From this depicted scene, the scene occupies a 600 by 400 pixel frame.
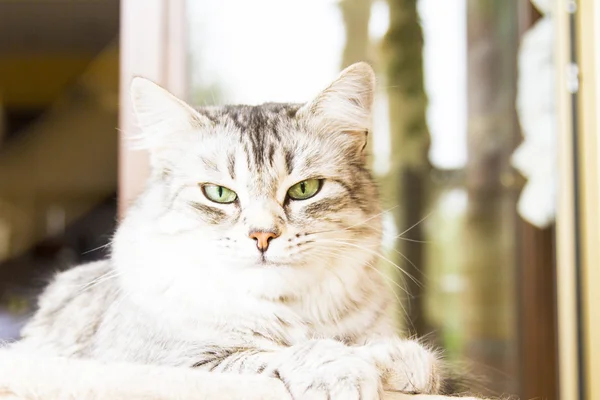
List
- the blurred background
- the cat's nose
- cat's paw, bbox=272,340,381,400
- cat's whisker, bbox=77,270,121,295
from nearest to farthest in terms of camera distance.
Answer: cat's paw, bbox=272,340,381,400 < the cat's nose < cat's whisker, bbox=77,270,121,295 < the blurred background

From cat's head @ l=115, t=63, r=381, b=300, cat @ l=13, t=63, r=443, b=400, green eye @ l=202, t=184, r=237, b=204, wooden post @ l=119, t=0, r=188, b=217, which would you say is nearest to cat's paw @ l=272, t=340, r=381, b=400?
cat @ l=13, t=63, r=443, b=400

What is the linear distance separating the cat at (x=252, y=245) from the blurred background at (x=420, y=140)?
0.16 metres

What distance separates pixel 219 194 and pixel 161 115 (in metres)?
0.15

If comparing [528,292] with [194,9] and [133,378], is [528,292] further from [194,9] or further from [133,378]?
[133,378]

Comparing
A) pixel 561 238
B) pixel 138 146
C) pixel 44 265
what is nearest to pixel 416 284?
pixel 561 238

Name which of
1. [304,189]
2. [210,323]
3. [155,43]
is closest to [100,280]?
[210,323]

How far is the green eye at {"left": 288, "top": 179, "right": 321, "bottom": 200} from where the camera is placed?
84 centimetres

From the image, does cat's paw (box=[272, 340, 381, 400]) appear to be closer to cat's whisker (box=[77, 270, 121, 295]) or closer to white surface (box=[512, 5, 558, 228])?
cat's whisker (box=[77, 270, 121, 295])

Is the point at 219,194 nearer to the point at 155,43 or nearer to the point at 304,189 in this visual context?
the point at 304,189

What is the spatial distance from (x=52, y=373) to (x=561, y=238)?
3.73 ft

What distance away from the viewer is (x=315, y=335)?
0.83 m

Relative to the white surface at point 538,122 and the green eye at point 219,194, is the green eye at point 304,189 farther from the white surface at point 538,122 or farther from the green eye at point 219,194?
the white surface at point 538,122

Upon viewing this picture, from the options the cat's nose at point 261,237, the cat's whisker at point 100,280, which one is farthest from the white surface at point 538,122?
the cat's whisker at point 100,280

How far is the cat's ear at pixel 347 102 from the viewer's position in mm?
842
